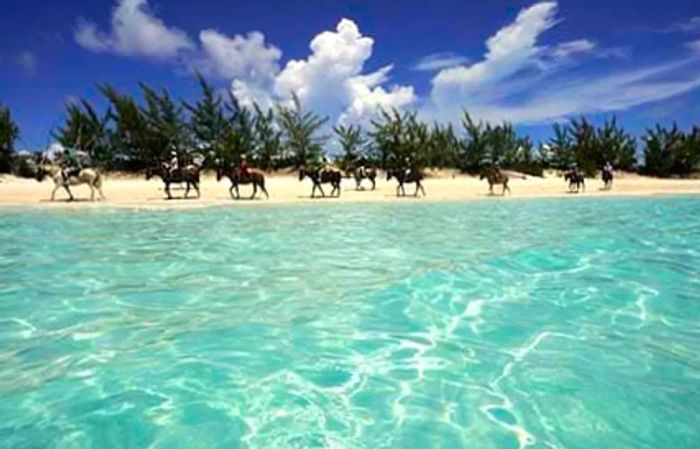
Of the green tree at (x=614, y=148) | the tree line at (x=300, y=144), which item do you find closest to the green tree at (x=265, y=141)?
the tree line at (x=300, y=144)

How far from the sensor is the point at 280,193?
33.3 metres

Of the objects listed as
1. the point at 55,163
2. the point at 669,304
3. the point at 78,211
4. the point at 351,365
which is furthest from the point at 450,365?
the point at 55,163

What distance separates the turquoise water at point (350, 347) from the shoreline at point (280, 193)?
13.4 meters

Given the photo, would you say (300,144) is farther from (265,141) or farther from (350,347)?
(350,347)

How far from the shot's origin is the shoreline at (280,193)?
84.4 feet

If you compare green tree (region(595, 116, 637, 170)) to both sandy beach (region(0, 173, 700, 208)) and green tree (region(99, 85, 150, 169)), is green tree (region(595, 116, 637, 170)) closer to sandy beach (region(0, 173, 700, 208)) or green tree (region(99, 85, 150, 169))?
sandy beach (region(0, 173, 700, 208))

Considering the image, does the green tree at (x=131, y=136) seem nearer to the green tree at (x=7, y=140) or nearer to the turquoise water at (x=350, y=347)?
the green tree at (x=7, y=140)

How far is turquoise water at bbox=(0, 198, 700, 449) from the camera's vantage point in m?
4.43

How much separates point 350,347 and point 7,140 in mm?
38996

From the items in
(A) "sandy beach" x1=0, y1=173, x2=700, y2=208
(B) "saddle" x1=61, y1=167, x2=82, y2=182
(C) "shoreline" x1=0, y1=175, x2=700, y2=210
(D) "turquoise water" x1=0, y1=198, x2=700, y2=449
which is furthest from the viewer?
(A) "sandy beach" x1=0, y1=173, x2=700, y2=208

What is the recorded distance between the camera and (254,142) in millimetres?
45688

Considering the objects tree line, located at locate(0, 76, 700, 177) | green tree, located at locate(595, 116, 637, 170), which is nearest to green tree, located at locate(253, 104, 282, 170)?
tree line, located at locate(0, 76, 700, 177)

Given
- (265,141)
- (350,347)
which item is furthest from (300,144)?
(350,347)

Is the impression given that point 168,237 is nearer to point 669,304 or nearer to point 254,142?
point 669,304
